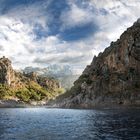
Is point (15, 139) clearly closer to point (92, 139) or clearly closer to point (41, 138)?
point (41, 138)

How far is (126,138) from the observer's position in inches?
2660

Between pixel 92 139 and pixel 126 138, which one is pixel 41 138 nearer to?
pixel 92 139

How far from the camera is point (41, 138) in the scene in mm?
70062

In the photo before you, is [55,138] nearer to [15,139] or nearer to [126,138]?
[15,139]

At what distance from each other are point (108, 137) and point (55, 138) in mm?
11500

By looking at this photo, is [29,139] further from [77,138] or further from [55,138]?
[77,138]

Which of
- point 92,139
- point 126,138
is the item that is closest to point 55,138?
point 92,139

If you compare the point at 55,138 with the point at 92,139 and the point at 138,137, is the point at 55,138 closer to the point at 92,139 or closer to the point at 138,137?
the point at 92,139

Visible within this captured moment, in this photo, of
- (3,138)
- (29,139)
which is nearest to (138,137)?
(29,139)

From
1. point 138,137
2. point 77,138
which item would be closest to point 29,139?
point 77,138

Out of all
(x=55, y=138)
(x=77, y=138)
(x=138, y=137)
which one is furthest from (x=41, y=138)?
(x=138, y=137)

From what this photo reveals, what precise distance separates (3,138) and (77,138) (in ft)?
52.5

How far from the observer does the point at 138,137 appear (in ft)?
224

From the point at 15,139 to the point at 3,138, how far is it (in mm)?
3786
